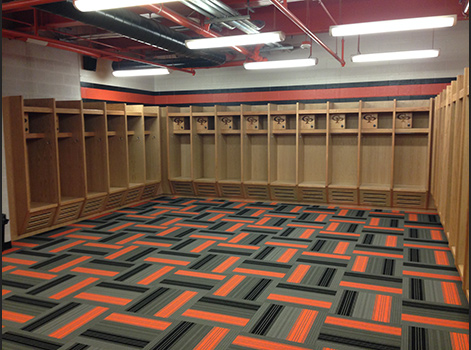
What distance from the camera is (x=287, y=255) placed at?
15.2 ft

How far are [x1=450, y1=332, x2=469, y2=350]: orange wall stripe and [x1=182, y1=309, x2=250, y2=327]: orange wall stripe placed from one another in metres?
1.39

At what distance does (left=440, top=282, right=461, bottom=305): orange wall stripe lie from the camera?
11.0 feet

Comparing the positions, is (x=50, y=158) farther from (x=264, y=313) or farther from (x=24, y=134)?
(x=264, y=313)

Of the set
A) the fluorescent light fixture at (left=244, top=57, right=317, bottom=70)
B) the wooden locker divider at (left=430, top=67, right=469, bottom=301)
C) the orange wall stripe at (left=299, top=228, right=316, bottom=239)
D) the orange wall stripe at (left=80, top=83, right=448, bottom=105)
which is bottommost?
the orange wall stripe at (left=299, top=228, right=316, bottom=239)

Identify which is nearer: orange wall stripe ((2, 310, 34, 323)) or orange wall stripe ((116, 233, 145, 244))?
orange wall stripe ((2, 310, 34, 323))

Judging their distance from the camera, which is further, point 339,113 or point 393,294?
point 339,113

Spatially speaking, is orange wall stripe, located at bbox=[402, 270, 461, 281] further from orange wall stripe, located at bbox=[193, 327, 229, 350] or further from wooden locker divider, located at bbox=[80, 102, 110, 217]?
wooden locker divider, located at bbox=[80, 102, 110, 217]

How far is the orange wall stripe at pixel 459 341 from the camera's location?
8.76ft

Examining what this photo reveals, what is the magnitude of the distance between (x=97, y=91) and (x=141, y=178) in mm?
1899

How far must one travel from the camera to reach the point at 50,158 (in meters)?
5.77

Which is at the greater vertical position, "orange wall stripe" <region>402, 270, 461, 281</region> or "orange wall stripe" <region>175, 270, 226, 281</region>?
"orange wall stripe" <region>402, 270, 461, 281</region>

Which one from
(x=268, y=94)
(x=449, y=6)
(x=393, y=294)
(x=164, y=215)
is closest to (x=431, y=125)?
(x=449, y=6)

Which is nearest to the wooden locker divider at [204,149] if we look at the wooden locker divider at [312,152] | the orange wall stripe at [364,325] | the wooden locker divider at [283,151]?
the wooden locker divider at [283,151]

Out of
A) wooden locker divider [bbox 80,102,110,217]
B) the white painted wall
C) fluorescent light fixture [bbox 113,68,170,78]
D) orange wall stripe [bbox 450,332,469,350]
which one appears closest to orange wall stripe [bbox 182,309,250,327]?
orange wall stripe [bbox 450,332,469,350]
